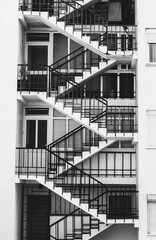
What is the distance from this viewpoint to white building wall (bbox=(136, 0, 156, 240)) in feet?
78.6

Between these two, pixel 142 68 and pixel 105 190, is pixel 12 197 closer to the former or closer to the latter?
pixel 105 190

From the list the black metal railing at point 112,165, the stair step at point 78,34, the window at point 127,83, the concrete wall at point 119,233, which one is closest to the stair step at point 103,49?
the stair step at point 78,34

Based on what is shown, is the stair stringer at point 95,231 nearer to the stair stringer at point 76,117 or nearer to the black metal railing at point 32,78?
the stair stringer at point 76,117

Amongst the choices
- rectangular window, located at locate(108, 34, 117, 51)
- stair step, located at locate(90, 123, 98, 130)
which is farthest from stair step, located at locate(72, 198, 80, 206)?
rectangular window, located at locate(108, 34, 117, 51)

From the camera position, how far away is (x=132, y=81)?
2670 centimetres

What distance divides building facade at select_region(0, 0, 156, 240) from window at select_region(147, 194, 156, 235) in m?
0.04

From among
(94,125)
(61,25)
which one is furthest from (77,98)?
(61,25)

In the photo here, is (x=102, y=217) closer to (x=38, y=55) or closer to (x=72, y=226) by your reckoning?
(x=72, y=226)

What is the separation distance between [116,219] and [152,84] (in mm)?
5783

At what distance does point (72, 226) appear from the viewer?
2478 cm

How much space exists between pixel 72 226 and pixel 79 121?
4466mm

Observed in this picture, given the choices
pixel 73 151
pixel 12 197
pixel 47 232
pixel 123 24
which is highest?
pixel 123 24

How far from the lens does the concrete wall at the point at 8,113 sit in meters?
24.0

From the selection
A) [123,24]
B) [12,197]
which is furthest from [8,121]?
[123,24]
